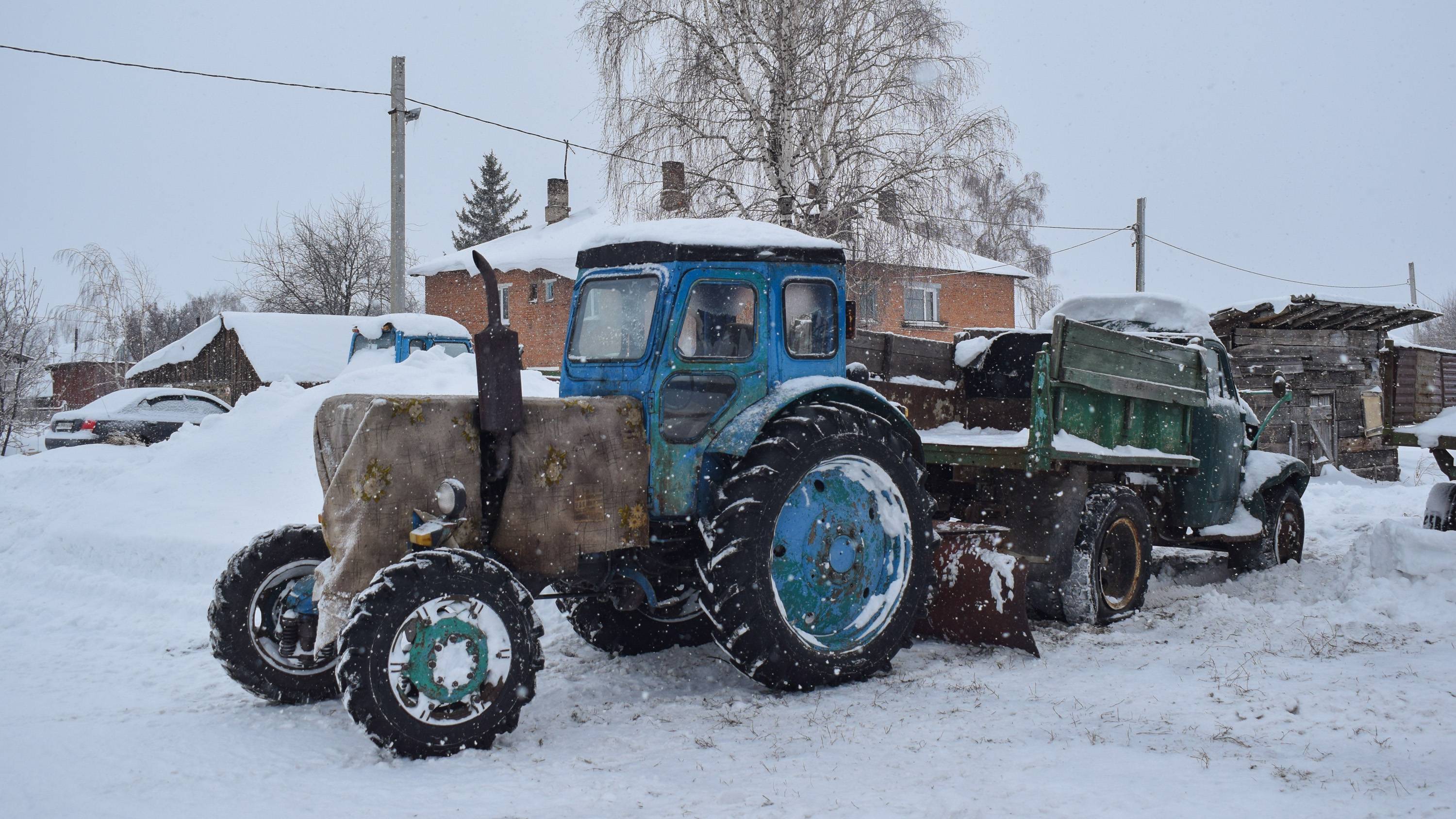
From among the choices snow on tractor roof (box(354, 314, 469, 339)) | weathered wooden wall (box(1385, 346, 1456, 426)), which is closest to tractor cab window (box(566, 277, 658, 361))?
weathered wooden wall (box(1385, 346, 1456, 426))

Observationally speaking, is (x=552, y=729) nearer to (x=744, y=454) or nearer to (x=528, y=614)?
(x=528, y=614)

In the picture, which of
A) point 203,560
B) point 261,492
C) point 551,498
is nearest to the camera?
point 551,498

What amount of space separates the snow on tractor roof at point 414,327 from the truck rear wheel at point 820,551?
40.7 ft

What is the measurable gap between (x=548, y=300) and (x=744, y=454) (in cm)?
2400

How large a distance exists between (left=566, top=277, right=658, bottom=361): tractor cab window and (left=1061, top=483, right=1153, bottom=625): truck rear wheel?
11.1 feet

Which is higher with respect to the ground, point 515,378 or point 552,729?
point 515,378

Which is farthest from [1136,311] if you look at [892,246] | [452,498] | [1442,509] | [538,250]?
[538,250]

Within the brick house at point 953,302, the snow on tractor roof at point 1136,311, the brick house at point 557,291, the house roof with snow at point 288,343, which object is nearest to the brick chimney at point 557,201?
the brick house at point 557,291

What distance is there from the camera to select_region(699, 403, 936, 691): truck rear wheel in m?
4.88

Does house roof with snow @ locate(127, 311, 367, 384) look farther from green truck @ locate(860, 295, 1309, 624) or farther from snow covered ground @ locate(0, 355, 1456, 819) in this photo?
green truck @ locate(860, 295, 1309, 624)

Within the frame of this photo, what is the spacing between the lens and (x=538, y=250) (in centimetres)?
2762

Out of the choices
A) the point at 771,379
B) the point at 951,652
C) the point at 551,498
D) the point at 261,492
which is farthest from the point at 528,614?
the point at 261,492

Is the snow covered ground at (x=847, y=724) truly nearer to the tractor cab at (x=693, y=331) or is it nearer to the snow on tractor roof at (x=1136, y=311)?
the tractor cab at (x=693, y=331)

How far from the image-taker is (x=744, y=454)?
194 inches
